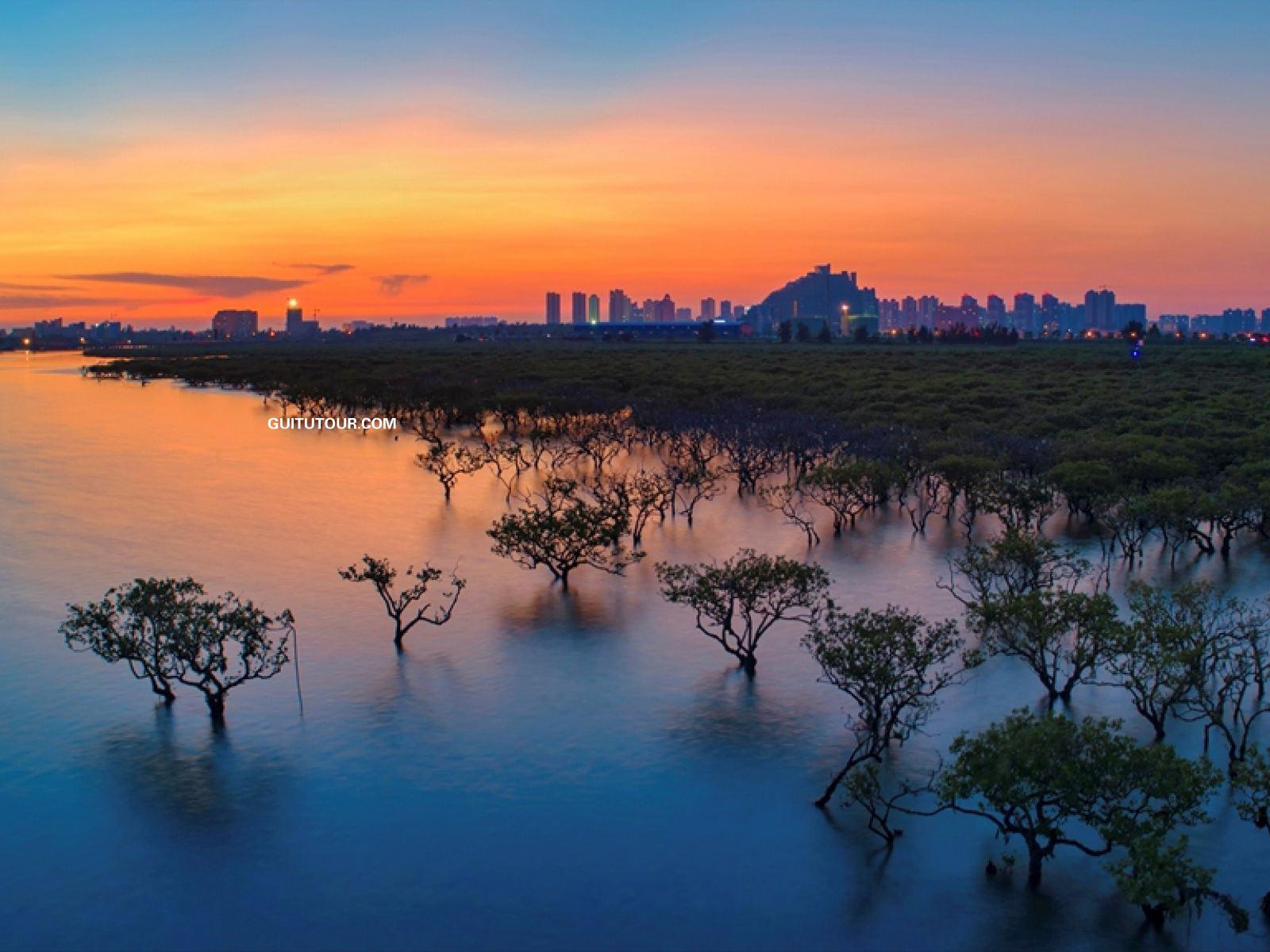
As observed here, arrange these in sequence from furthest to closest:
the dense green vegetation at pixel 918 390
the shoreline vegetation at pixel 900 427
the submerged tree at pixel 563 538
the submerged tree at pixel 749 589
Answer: the dense green vegetation at pixel 918 390
the shoreline vegetation at pixel 900 427
the submerged tree at pixel 563 538
the submerged tree at pixel 749 589

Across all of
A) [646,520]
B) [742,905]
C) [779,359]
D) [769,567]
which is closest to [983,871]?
[742,905]

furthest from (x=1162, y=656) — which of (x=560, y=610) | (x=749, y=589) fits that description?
(x=560, y=610)

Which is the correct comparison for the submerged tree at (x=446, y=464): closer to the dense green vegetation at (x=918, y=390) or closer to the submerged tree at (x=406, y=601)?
the dense green vegetation at (x=918, y=390)

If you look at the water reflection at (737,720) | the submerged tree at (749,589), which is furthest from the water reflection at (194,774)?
the submerged tree at (749,589)

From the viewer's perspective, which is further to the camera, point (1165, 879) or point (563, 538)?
point (563, 538)

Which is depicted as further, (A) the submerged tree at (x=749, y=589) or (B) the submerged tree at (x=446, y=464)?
(B) the submerged tree at (x=446, y=464)

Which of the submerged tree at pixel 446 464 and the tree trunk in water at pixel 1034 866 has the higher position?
the submerged tree at pixel 446 464

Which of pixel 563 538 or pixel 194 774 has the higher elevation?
pixel 563 538

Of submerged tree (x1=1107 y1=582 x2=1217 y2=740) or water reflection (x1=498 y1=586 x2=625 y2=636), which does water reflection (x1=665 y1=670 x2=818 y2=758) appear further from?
submerged tree (x1=1107 y1=582 x2=1217 y2=740)

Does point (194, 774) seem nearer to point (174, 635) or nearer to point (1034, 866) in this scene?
point (174, 635)
